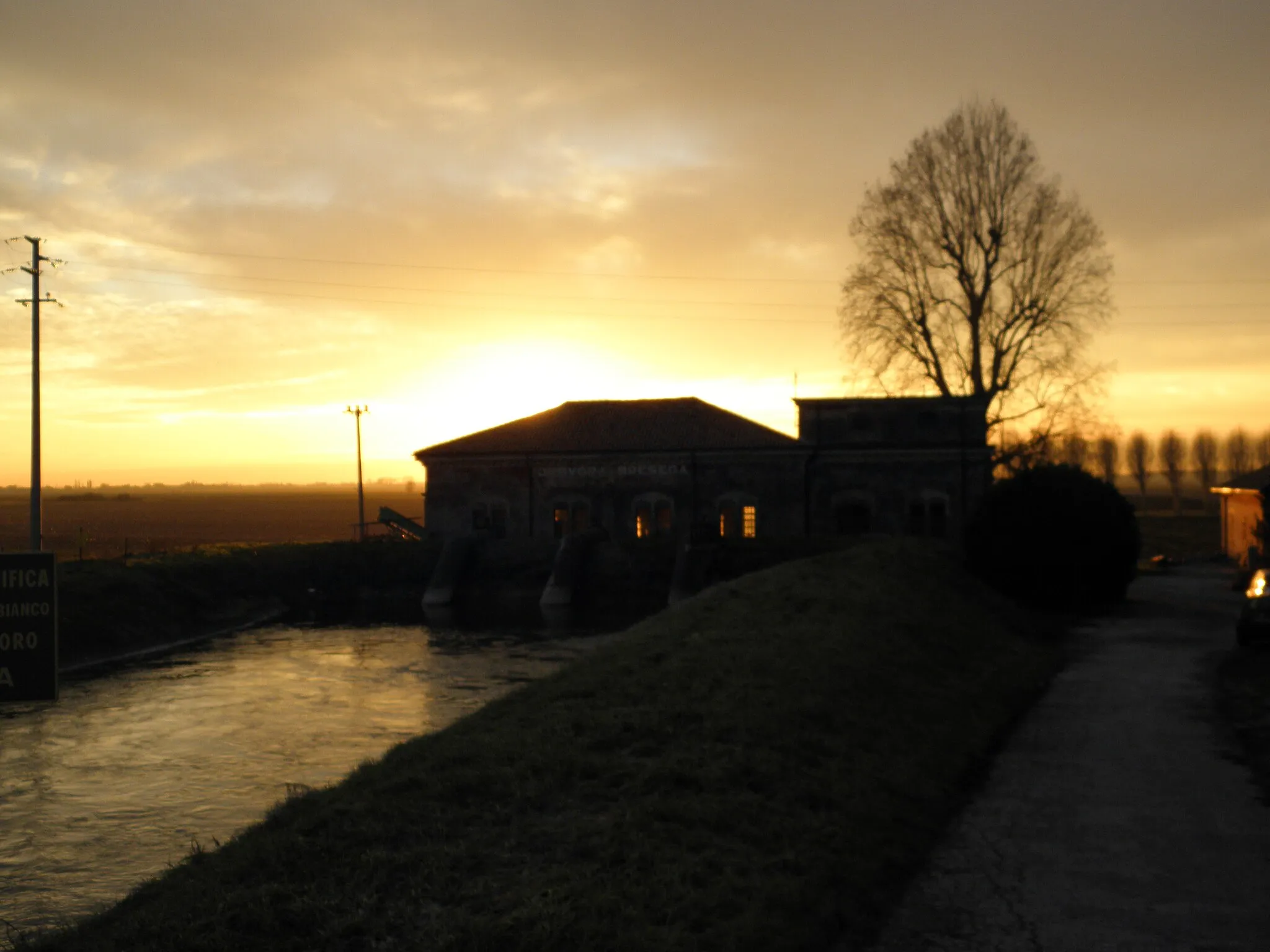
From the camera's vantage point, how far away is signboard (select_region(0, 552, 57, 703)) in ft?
22.8

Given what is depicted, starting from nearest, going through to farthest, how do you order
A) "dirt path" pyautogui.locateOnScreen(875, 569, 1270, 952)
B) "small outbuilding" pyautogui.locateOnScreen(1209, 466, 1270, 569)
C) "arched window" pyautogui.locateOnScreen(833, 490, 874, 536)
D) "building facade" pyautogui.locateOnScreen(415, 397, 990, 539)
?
"dirt path" pyautogui.locateOnScreen(875, 569, 1270, 952), "small outbuilding" pyautogui.locateOnScreen(1209, 466, 1270, 569), "building facade" pyautogui.locateOnScreen(415, 397, 990, 539), "arched window" pyautogui.locateOnScreen(833, 490, 874, 536)

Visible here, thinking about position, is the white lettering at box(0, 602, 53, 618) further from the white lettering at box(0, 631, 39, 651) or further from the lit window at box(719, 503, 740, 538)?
the lit window at box(719, 503, 740, 538)

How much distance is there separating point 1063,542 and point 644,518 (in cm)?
2297

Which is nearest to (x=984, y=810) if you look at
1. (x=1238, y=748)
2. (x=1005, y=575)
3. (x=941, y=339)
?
(x=1238, y=748)

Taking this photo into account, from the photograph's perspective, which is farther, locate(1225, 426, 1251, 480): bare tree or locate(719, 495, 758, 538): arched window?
locate(1225, 426, 1251, 480): bare tree

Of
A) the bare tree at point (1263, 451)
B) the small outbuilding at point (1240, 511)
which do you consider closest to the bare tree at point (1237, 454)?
the bare tree at point (1263, 451)

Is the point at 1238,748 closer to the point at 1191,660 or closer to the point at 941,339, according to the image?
the point at 1191,660

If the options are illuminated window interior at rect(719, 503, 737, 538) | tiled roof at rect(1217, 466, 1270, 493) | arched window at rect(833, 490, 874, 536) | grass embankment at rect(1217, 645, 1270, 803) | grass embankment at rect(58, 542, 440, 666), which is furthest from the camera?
illuminated window interior at rect(719, 503, 737, 538)

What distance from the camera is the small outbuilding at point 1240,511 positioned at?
40.2 m

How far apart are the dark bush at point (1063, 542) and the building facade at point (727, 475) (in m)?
15.7

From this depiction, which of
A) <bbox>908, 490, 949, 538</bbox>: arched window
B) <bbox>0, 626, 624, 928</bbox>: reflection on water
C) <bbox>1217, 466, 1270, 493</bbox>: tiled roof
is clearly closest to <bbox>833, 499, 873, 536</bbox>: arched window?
<bbox>908, 490, 949, 538</bbox>: arched window

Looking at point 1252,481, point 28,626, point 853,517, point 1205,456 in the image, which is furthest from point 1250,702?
point 1205,456

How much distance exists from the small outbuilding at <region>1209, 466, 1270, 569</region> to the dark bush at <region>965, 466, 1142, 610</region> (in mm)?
7014

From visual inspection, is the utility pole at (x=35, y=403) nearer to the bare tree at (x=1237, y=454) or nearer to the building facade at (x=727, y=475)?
the building facade at (x=727, y=475)
